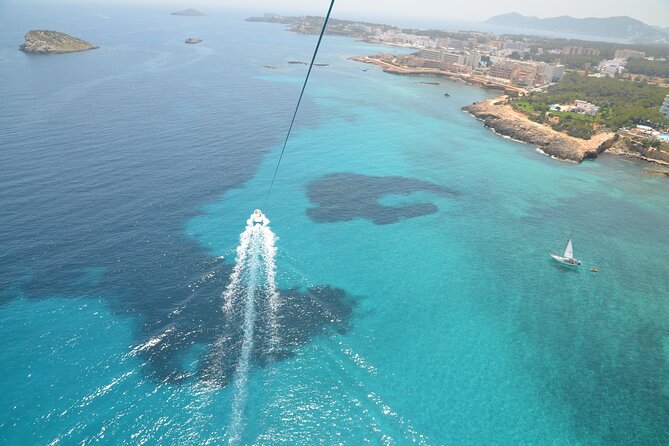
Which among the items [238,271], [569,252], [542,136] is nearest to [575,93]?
[542,136]

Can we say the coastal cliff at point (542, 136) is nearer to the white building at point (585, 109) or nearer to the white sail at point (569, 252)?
the white building at point (585, 109)

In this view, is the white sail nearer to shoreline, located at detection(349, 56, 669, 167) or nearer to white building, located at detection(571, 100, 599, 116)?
shoreline, located at detection(349, 56, 669, 167)

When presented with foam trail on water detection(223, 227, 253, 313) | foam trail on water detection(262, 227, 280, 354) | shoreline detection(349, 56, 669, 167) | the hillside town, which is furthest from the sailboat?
the hillside town

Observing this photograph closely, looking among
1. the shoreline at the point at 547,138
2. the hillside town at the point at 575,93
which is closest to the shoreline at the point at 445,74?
the hillside town at the point at 575,93

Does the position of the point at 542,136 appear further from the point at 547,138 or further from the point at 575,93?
the point at 575,93

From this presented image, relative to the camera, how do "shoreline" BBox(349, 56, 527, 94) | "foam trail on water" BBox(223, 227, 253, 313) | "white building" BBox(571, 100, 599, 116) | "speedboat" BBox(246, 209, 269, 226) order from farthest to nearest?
"shoreline" BBox(349, 56, 527, 94) < "white building" BBox(571, 100, 599, 116) < "speedboat" BBox(246, 209, 269, 226) < "foam trail on water" BBox(223, 227, 253, 313)

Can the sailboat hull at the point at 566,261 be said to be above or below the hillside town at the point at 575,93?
below
